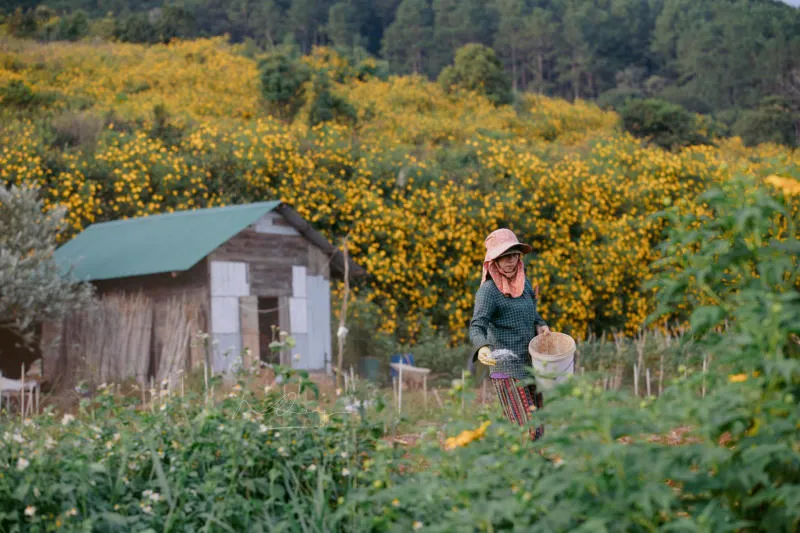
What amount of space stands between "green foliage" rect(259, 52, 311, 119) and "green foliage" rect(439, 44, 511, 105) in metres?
10.4

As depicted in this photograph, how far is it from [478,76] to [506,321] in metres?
33.3

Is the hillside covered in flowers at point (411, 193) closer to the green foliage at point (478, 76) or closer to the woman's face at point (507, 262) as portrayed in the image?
the woman's face at point (507, 262)

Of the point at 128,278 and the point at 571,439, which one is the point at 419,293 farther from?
the point at 571,439

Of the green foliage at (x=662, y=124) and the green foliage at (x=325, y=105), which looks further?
the green foliage at (x=662, y=124)

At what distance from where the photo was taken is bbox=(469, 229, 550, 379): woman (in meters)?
5.75

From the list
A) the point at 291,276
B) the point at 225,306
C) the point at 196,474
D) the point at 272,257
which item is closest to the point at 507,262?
the point at 196,474

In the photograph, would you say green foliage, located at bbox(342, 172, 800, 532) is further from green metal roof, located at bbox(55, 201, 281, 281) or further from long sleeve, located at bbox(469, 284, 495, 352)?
green metal roof, located at bbox(55, 201, 281, 281)

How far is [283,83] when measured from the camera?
93.7 ft

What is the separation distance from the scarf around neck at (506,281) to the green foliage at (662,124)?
2751 centimetres

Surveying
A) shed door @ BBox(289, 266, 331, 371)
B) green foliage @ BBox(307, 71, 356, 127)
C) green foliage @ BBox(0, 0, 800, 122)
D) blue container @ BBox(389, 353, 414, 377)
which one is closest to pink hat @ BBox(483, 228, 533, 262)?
shed door @ BBox(289, 266, 331, 371)

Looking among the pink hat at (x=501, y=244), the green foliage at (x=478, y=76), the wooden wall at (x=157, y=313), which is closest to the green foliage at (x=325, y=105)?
the green foliage at (x=478, y=76)

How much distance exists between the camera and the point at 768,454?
3041 millimetres

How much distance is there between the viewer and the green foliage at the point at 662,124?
107ft

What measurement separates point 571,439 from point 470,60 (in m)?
36.5
